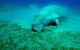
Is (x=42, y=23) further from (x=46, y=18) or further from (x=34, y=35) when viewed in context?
(x=34, y=35)

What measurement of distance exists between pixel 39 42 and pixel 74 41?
1444mm

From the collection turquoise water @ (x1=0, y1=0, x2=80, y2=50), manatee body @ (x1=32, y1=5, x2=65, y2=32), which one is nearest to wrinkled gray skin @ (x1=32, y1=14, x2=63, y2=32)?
manatee body @ (x1=32, y1=5, x2=65, y2=32)

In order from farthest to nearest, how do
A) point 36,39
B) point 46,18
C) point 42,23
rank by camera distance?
1. point 46,18
2. point 42,23
3. point 36,39

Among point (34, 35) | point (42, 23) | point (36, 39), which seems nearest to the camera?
point (36, 39)

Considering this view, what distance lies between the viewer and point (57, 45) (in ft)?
17.5

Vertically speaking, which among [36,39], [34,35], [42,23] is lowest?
[36,39]

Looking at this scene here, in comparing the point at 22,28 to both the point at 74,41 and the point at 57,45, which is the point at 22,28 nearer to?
the point at 57,45

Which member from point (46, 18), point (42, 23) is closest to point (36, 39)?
point (42, 23)

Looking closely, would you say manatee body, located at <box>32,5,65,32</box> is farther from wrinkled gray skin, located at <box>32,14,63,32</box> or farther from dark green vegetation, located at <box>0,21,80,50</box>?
dark green vegetation, located at <box>0,21,80,50</box>

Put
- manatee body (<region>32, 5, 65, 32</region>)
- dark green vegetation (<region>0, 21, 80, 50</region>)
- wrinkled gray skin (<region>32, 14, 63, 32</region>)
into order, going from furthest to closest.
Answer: manatee body (<region>32, 5, 65, 32</region>), wrinkled gray skin (<region>32, 14, 63, 32</region>), dark green vegetation (<region>0, 21, 80, 50</region>)

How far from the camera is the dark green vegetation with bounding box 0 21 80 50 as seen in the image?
16.9ft

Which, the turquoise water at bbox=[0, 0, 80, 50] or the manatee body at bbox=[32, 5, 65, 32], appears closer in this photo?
the turquoise water at bbox=[0, 0, 80, 50]

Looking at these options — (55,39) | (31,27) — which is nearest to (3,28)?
(31,27)

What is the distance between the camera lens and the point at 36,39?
5.63 m
